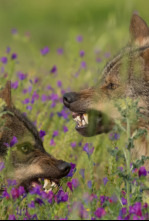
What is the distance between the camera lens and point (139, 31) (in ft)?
22.6

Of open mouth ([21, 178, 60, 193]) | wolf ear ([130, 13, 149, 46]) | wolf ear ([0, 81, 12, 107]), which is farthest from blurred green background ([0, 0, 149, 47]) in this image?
open mouth ([21, 178, 60, 193])

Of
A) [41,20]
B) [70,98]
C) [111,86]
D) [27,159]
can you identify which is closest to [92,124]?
[70,98]

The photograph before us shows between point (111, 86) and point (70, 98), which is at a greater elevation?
point (111, 86)

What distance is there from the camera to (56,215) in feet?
14.6

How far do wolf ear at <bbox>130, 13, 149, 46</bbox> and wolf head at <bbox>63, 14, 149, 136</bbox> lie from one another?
538 mm

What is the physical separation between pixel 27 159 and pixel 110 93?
1208mm

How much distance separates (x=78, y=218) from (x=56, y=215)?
79cm

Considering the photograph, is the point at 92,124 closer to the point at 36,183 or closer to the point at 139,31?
the point at 36,183

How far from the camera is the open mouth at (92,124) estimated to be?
5883mm

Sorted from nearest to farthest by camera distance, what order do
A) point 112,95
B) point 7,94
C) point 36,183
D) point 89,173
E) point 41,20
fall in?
point 36,183 → point 89,173 → point 112,95 → point 7,94 → point 41,20

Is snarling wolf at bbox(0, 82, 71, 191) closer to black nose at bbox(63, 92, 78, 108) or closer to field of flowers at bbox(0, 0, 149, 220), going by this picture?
field of flowers at bbox(0, 0, 149, 220)

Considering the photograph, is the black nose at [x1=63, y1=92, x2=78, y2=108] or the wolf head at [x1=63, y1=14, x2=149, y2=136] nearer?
the wolf head at [x1=63, y1=14, x2=149, y2=136]

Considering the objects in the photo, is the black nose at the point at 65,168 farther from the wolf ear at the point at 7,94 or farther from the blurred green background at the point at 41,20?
the blurred green background at the point at 41,20

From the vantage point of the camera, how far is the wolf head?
5.91 m
